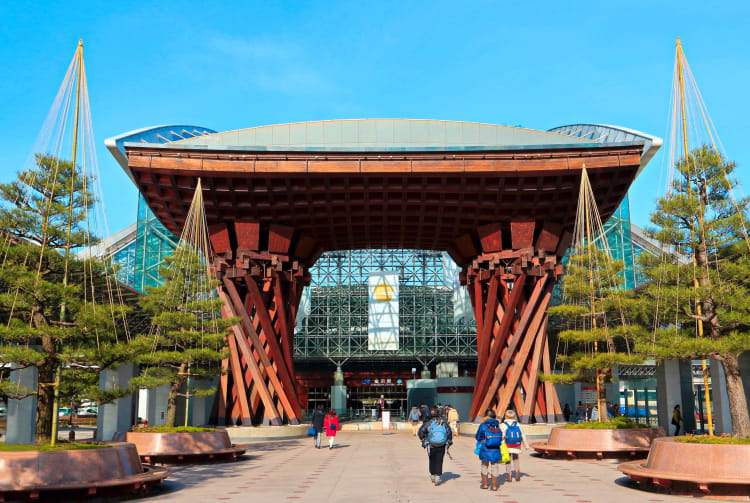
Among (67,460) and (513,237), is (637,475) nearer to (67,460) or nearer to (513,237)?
(67,460)

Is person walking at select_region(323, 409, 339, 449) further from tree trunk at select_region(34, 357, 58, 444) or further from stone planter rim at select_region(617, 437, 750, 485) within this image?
stone planter rim at select_region(617, 437, 750, 485)

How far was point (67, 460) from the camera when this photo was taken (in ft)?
34.7

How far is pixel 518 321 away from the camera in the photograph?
26969 mm

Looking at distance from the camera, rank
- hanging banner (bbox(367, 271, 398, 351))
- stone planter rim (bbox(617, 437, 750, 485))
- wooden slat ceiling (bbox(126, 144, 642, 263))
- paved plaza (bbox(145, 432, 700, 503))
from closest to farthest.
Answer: stone planter rim (bbox(617, 437, 750, 485))
paved plaza (bbox(145, 432, 700, 503))
wooden slat ceiling (bbox(126, 144, 642, 263))
hanging banner (bbox(367, 271, 398, 351))

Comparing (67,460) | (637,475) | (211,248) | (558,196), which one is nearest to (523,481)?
(637,475)

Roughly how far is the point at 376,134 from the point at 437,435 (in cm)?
1883

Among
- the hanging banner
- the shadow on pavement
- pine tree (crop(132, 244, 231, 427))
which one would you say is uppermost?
the hanging banner

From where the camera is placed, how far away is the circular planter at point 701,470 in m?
10.8

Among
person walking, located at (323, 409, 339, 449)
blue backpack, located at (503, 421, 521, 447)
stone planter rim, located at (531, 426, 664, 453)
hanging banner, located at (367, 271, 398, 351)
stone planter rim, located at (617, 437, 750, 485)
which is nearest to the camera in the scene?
stone planter rim, located at (617, 437, 750, 485)

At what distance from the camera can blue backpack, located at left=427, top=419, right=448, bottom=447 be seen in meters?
12.5

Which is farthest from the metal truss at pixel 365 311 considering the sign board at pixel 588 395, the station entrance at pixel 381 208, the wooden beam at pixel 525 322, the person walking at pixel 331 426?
the person walking at pixel 331 426

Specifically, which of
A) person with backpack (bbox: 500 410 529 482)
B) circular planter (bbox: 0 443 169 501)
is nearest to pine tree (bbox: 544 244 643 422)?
person with backpack (bbox: 500 410 529 482)

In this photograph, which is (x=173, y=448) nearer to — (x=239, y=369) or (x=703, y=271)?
(x=239, y=369)

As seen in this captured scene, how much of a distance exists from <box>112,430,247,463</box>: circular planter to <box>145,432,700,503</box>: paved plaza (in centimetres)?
42
